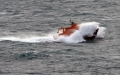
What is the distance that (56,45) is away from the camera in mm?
69500

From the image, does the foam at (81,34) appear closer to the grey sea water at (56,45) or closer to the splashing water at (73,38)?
the splashing water at (73,38)

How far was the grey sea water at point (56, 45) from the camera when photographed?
58531 mm

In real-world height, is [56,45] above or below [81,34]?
below

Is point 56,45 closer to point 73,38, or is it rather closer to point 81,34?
point 73,38

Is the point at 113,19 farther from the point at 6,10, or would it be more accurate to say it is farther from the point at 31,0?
the point at 31,0

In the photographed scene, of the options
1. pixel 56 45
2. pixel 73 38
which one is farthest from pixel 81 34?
pixel 56 45

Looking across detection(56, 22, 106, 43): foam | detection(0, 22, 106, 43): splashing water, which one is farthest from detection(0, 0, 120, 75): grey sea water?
detection(56, 22, 106, 43): foam

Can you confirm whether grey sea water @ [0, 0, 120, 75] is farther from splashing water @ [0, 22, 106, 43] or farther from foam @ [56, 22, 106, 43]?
foam @ [56, 22, 106, 43]

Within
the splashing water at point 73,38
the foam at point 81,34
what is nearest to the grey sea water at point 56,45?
the splashing water at point 73,38

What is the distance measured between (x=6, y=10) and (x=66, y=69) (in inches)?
1729

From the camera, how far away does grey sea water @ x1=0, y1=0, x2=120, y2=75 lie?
192 feet

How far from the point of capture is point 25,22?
86562 mm

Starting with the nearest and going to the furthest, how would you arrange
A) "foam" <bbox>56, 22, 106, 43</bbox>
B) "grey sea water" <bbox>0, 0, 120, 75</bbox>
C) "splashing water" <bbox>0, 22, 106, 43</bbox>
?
"grey sea water" <bbox>0, 0, 120, 75</bbox>
"foam" <bbox>56, 22, 106, 43</bbox>
"splashing water" <bbox>0, 22, 106, 43</bbox>

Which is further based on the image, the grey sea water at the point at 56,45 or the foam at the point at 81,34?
the foam at the point at 81,34
